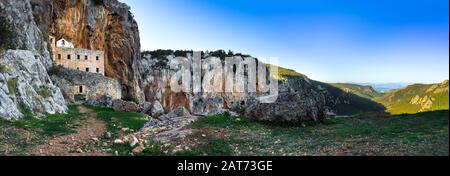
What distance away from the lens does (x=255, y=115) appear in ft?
81.1

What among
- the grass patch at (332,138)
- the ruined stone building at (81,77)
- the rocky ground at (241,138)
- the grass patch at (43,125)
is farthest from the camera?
the ruined stone building at (81,77)

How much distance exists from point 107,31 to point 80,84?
29855 mm

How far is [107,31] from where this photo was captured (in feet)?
268

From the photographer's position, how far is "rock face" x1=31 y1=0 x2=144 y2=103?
7281 centimetres

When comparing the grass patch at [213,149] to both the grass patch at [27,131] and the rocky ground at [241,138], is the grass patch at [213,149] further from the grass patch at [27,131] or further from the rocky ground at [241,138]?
the grass patch at [27,131]

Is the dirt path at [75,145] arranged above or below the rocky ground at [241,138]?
below

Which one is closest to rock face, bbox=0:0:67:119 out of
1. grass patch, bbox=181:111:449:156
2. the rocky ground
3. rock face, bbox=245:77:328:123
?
the rocky ground

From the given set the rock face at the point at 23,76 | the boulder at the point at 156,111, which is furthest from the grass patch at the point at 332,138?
the boulder at the point at 156,111

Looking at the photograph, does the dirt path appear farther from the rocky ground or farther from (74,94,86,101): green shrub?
(74,94,86,101): green shrub

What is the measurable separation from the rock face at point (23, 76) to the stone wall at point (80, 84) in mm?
2123

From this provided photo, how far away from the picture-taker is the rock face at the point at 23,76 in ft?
88.4

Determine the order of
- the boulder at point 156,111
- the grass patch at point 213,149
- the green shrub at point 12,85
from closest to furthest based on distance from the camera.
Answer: the grass patch at point 213,149 < the green shrub at point 12,85 < the boulder at point 156,111
